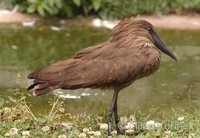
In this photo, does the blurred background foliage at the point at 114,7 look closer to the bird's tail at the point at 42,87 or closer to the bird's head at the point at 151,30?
the bird's head at the point at 151,30

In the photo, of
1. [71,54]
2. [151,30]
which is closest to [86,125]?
[151,30]

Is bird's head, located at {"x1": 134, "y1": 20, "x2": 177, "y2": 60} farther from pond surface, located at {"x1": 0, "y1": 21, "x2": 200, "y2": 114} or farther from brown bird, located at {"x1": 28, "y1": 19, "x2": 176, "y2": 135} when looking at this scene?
pond surface, located at {"x1": 0, "y1": 21, "x2": 200, "y2": 114}

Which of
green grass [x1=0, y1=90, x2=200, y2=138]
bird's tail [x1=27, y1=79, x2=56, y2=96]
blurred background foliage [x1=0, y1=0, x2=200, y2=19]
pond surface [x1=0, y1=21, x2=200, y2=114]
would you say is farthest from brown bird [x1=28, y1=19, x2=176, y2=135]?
blurred background foliage [x1=0, y1=0, x2=200, y2=19]

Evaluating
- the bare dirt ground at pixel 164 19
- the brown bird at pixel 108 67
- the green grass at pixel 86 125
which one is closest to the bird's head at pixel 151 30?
the brown bird at pixel 108 67

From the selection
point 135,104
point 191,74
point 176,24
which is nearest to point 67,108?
point 135,104

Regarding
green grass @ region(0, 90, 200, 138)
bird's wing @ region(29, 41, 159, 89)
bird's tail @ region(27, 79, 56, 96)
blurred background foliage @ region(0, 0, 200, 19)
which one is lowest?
green grass @ region(0, 90, 200, 138)

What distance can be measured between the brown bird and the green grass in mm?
179

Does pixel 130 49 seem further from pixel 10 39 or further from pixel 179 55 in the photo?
pixel 10 39

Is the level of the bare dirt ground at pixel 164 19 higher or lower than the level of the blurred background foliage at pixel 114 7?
lower

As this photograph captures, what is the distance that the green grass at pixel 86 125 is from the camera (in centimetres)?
559

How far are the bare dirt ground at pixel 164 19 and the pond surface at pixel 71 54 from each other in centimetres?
25

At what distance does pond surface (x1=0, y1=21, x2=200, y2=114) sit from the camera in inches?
280

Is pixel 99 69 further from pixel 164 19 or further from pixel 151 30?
pixel 164 19

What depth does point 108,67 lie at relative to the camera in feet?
18.4
